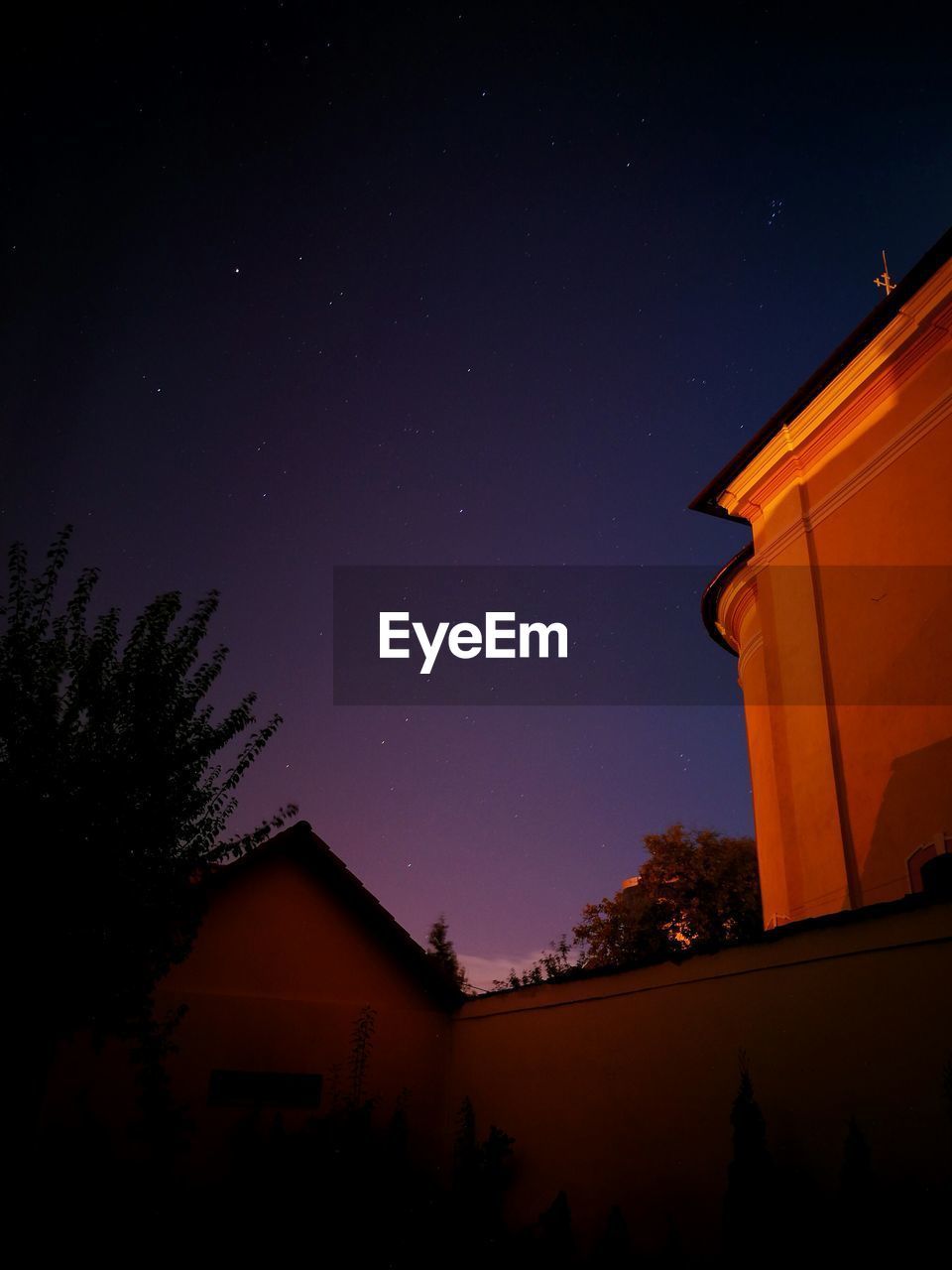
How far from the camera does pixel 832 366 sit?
11672mm

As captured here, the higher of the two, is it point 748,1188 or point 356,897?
point 356,897

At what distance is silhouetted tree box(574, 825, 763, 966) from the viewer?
1209 inches

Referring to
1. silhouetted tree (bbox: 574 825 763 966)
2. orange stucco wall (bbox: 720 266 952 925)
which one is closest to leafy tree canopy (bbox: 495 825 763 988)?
silhouetted tree (bbox: 574 825 763 966)

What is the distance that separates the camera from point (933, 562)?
9969 mm

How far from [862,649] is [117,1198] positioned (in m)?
10.2

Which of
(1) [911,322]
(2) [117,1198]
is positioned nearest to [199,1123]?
(2) [117,1198]

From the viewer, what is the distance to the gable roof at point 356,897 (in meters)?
12.2

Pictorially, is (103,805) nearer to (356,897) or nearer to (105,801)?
(105,801)

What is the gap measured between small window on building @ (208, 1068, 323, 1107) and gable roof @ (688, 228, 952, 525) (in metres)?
9.75

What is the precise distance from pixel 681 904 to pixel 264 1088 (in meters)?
22.6

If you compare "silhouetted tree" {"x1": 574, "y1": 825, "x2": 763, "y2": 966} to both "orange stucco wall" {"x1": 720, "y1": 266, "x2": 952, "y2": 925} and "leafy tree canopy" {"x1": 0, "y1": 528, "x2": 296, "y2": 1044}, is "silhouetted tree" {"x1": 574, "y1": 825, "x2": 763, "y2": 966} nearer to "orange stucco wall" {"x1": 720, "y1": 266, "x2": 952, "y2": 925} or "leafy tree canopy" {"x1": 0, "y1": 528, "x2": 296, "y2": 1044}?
"orange stucco wall" {"x1": 720, "y1": 266, "x2": 952, "y2": 925}

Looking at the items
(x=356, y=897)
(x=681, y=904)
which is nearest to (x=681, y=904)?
(x=681, y=904)

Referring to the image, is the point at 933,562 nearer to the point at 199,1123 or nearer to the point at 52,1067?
the point at 199,1123

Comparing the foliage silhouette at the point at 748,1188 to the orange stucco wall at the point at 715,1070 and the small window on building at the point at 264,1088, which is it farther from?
the small window on building at the point at 264,1088
